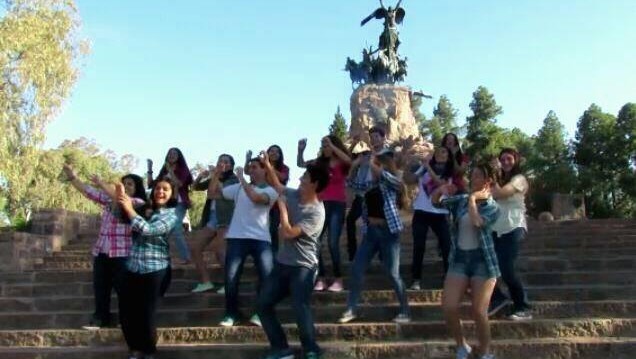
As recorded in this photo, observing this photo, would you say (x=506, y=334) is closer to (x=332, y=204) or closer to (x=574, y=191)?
(x=332, y=204)

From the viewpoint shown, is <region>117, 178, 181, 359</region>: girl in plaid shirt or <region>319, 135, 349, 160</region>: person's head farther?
<region>319, 135, 349, 160</region>: person's head

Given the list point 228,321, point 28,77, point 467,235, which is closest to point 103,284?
point 228,321

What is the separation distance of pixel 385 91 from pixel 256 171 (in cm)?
2394

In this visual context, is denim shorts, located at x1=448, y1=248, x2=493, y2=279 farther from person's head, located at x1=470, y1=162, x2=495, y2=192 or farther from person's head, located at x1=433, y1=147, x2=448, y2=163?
person's head, located at x1=433, y1=147, x2=448, y2=163

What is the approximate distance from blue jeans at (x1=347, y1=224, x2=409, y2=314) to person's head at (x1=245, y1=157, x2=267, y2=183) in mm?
1183

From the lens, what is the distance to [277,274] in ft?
17.8

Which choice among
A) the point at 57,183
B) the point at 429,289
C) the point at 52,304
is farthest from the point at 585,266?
the point at 57,183

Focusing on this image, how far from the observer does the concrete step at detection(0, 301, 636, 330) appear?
21.5ft

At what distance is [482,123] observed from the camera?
169 ft

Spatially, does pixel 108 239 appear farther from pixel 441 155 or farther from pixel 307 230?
pixel 441 155

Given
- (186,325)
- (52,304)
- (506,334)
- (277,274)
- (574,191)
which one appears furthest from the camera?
(574,191)

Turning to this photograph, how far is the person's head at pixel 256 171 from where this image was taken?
6.52 metres

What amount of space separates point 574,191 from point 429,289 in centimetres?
3032

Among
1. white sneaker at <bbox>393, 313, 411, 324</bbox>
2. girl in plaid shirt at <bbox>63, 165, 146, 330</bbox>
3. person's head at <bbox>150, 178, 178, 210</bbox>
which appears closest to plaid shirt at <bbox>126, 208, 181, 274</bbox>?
person's head at <bbox>150, 178, 178, 210</bbox>
